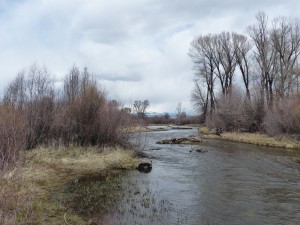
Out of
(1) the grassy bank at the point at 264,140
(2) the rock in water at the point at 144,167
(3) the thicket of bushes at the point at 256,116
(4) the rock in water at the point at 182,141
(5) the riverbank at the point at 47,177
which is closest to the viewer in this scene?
(5) the riverbank at the point at 47,177

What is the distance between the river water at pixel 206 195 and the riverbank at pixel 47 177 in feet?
3.32

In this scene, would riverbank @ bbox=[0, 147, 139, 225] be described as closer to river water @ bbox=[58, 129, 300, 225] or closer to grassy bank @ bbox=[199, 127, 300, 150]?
river water @ bbox=[58, 129, 300, 225]

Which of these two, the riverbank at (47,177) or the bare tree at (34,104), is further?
the bare tree at (34,104)

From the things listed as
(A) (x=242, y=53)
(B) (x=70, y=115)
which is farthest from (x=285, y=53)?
(B) (x=70, y=115)

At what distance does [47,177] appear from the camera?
14.4 metres

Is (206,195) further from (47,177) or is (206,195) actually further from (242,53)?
(242,53)

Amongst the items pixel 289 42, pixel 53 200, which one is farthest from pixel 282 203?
pixel 289 42

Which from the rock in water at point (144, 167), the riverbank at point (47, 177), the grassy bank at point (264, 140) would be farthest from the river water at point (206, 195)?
the grassy bank at point (264, 140)

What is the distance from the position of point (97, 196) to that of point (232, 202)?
496 centimetres

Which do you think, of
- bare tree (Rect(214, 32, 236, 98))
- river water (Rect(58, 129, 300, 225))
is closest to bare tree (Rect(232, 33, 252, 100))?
bare tree (Rect(214, 32, 236, 98))

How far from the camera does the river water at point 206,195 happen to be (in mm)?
10289

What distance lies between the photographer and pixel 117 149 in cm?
2206

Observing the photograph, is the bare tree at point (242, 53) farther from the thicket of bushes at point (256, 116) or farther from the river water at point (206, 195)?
the river water at point (206, 195)

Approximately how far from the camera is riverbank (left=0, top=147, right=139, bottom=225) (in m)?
8.37
